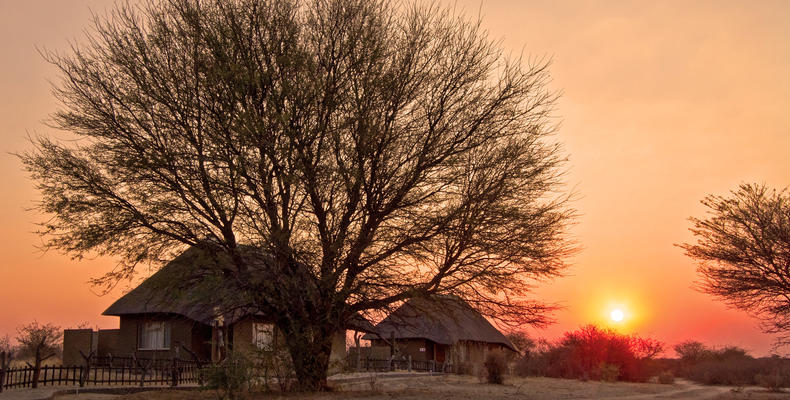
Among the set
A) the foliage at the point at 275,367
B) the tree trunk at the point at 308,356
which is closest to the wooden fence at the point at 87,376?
the foliage at the point at 275,367

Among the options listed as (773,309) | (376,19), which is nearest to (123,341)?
(376,19)

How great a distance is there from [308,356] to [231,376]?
6.95 ft

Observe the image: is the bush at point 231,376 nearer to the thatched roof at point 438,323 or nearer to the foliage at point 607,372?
→ the thatched roof at point 438,323

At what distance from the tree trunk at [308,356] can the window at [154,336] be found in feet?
53.5

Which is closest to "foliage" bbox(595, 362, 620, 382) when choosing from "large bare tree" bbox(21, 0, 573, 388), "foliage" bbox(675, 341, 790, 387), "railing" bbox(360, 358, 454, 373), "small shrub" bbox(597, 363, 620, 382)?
"small shrub" bbox(597, 363, 620, 382)

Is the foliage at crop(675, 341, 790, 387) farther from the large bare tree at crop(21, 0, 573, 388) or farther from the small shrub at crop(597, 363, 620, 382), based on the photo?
the large bare tree at crop(21, 0, 573, 388)

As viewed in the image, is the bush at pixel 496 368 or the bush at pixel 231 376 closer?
the bush at pixel 231 376

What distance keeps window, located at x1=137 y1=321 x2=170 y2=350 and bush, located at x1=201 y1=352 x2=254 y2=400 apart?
1656cm

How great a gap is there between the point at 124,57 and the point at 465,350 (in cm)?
3513

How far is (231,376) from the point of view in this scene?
15.5m

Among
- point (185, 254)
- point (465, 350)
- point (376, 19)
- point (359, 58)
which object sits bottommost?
point (465, 350)

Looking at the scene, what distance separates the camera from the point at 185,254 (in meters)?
16.3

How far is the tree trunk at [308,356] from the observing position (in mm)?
16625

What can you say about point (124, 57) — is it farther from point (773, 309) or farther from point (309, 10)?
point (773, 309)
